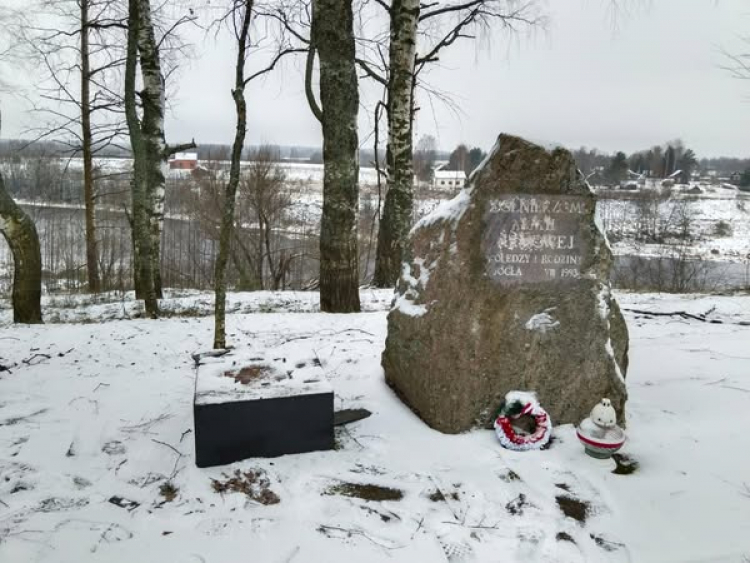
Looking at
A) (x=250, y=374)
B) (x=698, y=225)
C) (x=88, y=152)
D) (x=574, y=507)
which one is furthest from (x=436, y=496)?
(x=698, y=225)

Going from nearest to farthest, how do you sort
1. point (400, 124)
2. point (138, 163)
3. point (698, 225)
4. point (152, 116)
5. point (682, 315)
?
point (682, 315) → point (138, 163) → point (400, 124) → point (152, 116) → point (698, 225)

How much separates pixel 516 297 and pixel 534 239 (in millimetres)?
413

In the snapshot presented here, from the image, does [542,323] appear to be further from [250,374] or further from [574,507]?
[250,374]

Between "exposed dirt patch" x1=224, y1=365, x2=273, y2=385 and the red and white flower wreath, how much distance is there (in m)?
1.56

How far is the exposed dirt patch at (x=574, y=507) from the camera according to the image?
2.50 metres

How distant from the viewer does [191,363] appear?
455cm

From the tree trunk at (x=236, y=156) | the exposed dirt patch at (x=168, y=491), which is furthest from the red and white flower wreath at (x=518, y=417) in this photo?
the tree trunk at (x=236, y=156)

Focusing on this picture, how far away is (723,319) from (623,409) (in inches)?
151

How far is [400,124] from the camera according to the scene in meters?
7.80

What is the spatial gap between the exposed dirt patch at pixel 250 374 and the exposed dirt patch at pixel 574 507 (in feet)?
6.09

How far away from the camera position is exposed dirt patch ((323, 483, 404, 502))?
260 cm

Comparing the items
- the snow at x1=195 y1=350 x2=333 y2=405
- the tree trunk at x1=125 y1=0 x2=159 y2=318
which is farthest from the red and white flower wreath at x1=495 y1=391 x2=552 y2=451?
the tree trunk at x1=125 y1=0 x2=159 y2=318

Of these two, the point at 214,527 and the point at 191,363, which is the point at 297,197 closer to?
the point at 191,363

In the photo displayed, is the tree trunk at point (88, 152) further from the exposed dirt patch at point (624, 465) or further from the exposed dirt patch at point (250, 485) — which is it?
the exposed dirt patch at point (624, 465)
